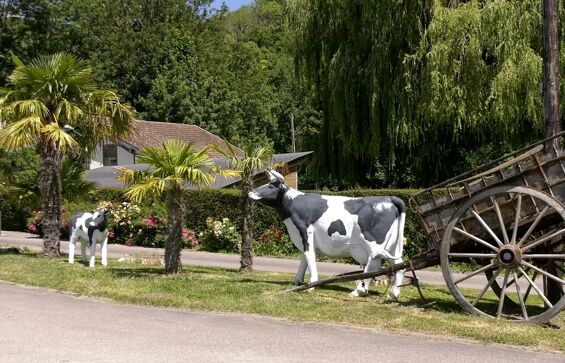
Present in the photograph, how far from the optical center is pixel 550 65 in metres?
11.0

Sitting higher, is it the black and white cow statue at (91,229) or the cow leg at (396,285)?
the black and white cow statue at (91,229)

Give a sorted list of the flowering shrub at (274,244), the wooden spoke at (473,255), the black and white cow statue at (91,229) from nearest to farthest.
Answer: the wooden spoke at (473,255), the black and white cow statue at (91,229), the flowering shrub at (274,244)

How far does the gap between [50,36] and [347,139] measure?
27.4 meters

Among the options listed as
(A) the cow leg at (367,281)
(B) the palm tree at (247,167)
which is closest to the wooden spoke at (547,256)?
(A) the cow leg at (367,281)

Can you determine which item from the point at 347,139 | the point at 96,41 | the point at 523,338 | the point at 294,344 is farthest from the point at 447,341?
the point at 96,41

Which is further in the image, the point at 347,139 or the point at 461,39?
the point at 347,139

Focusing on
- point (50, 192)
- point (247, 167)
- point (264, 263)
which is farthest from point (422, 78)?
point (50, 192)

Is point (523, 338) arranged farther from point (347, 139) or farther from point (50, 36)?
point (50, 36)

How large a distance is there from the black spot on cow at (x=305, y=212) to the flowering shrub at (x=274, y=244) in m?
10.6

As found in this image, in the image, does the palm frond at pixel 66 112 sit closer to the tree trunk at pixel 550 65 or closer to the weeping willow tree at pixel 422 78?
the weeping willow tree at pixel 422 78

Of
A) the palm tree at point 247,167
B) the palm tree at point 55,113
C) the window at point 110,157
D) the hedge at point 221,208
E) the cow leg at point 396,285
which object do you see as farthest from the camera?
the window at point 110,157

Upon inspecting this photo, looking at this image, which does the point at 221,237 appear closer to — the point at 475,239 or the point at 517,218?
the point at 475,239

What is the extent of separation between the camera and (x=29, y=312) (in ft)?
32.7

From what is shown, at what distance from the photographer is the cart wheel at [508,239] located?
8.63m
